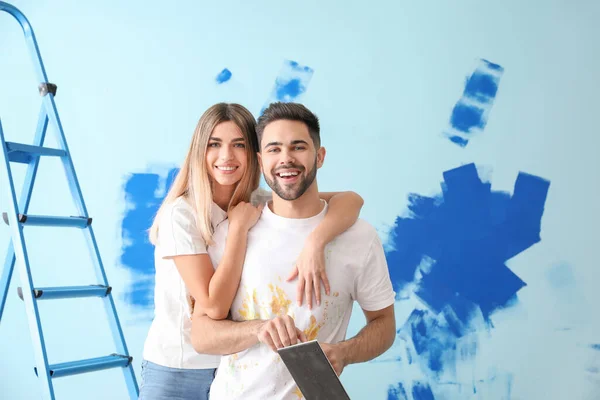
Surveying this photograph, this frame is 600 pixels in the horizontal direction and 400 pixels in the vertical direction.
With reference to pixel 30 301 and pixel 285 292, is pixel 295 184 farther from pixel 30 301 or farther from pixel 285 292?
pixel 30 301

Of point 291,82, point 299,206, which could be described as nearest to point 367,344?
point 299,206

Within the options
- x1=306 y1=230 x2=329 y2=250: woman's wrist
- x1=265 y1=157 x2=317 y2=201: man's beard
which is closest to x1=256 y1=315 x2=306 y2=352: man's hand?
x1=306 y1=230 x2=329 y2=250: woman's wrist

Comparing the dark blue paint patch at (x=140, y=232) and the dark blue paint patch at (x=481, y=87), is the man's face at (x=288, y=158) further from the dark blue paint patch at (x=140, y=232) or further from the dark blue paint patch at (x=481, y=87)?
the dark blue paint patch at (x=140, y=232)

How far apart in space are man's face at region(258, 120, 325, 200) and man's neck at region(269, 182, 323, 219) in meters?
0.04

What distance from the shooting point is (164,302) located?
2.03m

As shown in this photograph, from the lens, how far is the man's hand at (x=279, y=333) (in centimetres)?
138

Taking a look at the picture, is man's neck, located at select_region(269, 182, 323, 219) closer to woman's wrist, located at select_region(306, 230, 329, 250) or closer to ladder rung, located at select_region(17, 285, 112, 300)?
woman's wrist, located at select_region(306, 230, 329, 250)

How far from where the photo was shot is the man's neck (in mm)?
1667

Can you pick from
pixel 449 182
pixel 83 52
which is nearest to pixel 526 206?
pixel 449 182

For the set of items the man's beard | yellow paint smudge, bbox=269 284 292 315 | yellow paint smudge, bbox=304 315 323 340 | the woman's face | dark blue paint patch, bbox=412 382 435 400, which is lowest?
dark blue paint patch, bbox=412 382 435 400

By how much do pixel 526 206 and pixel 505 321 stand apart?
52 centimetres

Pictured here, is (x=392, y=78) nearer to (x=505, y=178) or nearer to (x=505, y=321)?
(x=505, y=178)

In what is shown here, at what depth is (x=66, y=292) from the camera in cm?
241

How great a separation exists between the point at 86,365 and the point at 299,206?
3.95 feet
